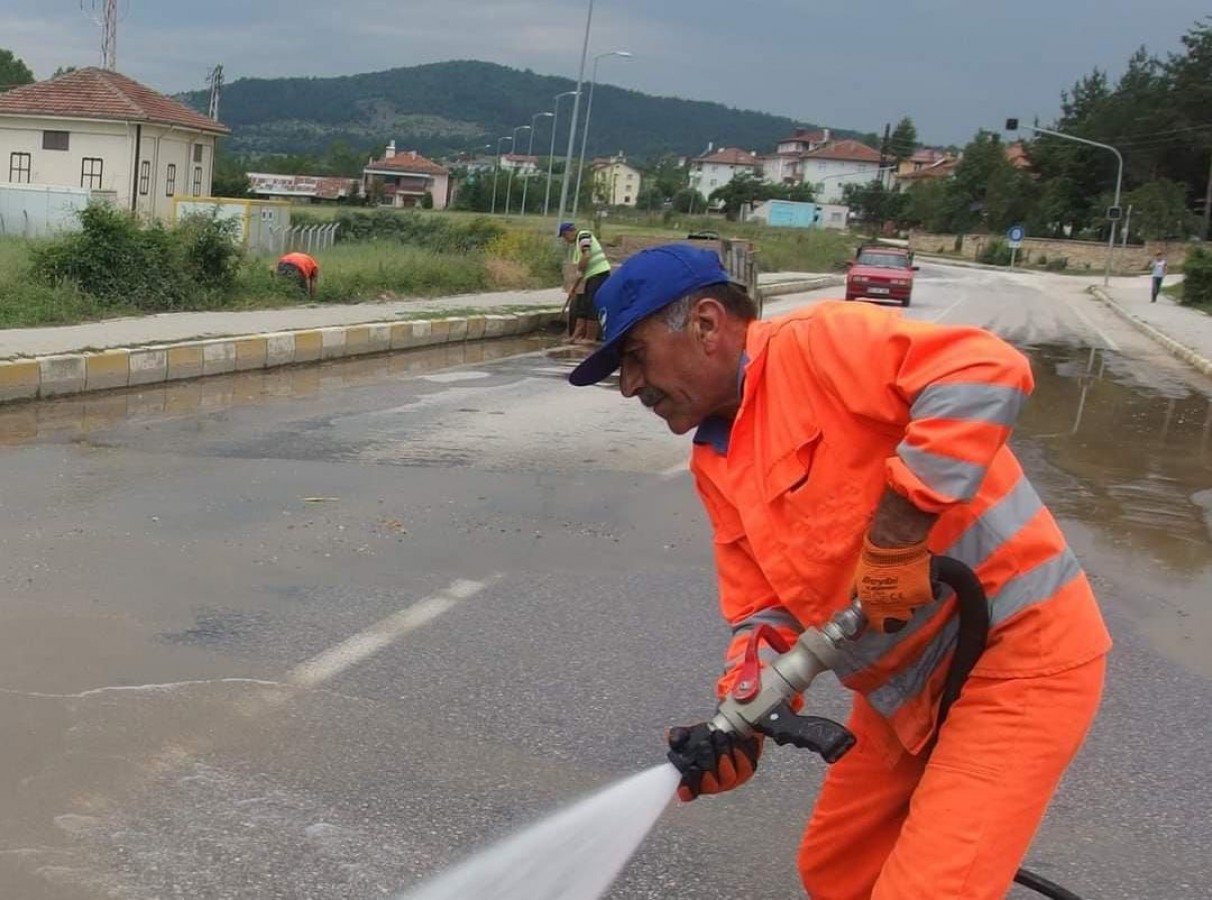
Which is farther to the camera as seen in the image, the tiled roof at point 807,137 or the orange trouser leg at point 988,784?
the tiled roof at point 807,137

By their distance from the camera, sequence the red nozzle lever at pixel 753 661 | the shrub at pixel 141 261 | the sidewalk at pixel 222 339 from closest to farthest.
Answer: the red nozzle lever at pixel 753 661 → the sidewalk at pixel 222 339 → the shrub at pixel 141 261

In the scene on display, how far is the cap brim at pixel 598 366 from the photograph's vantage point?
222 centimetres

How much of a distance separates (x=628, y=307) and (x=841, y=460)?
0.46 m

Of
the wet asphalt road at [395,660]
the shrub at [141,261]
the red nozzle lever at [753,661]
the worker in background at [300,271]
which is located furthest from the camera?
the worker in background at [300,271]

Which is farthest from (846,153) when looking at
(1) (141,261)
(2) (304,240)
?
(1) (141,261)

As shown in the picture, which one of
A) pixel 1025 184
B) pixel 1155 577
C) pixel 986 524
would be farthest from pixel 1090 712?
pixel 1025 184

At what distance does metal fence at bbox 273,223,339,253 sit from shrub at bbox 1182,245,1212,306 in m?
24.8

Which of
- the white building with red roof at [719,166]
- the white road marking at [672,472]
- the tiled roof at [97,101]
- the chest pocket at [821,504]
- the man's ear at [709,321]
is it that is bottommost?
the white road marking at [672,472]

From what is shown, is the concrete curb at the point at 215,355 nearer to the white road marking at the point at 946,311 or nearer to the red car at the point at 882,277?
the white road marking at the point at 946,311

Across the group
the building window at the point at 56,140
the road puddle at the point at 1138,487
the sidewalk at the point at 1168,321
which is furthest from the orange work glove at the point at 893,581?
the building window at the point at 56,140

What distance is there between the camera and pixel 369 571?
18.3 ft

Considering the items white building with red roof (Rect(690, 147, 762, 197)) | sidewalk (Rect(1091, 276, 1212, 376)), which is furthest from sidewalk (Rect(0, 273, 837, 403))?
white building with red roof (Rect(690, 147, 762, 197))

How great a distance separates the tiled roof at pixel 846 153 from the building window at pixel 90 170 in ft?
388

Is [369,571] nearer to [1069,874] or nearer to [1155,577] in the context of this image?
[1069,874]
